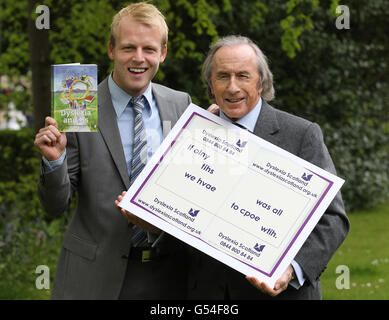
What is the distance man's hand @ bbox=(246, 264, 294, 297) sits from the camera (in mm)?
2400

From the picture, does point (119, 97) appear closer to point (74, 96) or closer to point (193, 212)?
point (74, 96)

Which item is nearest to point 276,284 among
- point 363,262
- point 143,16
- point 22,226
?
point 143,16

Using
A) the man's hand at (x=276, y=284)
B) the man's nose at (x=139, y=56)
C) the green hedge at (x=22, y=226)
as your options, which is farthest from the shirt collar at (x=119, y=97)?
the green hedge at (x=22, y=226)

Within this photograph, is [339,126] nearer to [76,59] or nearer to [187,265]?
[76,59]

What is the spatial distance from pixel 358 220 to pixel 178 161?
23.7 ft

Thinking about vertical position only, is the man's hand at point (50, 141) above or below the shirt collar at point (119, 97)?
below

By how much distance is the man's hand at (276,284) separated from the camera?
2.40 meters

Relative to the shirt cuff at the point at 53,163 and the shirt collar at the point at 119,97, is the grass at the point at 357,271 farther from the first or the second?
the shirt cuff at the point at 53,163

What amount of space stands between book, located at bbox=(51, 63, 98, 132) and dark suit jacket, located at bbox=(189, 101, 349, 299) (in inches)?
29.5

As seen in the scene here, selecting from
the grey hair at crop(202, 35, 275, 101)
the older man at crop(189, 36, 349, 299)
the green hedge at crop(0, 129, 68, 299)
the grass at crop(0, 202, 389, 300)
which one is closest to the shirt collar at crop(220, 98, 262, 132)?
the older man at crop(189, 36, 349, 299)

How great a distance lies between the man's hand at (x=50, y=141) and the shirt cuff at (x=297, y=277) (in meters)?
1.13

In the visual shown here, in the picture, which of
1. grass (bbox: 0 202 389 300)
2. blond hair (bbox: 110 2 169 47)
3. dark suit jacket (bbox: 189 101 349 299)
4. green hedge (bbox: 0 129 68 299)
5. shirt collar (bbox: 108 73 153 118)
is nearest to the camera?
dark suit jacket (bbox: 189 101 349 299)

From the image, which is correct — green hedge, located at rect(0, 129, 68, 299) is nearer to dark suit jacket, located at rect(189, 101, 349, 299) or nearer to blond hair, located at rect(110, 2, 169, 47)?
dark suit jacket, located at rect(189, 101, 349, 299)

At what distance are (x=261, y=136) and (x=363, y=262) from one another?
4600mm
